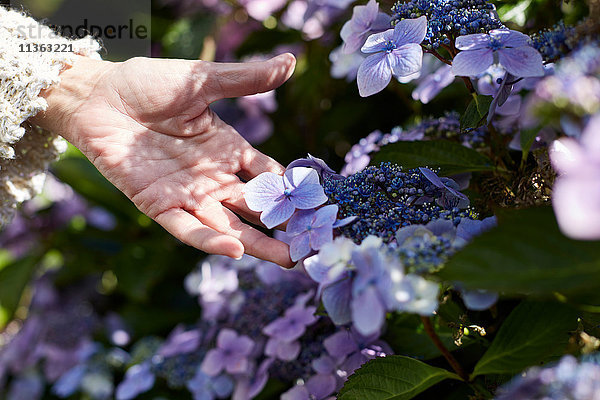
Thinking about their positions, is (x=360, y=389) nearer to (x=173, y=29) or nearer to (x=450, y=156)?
(x=450, y=156)

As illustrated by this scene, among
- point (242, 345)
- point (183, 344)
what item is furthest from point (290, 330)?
point (183, 344)

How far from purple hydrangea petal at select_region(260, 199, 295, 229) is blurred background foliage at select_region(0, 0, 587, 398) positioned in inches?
31.2

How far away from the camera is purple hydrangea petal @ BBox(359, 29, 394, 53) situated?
0.83 metres

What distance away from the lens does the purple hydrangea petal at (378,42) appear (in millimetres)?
834

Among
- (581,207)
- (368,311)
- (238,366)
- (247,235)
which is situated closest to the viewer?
(581,207)

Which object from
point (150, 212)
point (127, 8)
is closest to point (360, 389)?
point (150, 212)

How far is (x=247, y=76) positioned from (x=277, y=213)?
0.33m

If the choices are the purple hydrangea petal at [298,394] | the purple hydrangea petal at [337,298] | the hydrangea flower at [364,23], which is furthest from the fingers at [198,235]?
the hydrangea flower at [364,23]

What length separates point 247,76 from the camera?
1.00 metres

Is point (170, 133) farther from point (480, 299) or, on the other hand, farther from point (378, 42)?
point (480, 299)

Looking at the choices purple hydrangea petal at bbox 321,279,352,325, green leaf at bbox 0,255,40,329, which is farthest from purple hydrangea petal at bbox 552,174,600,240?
green leaf at bbox 0,255,40,329

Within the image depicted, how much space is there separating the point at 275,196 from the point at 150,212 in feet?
1.00

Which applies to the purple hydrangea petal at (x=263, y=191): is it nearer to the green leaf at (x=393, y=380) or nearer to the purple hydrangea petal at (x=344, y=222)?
the purple hydrangea petal at (x=344, y=222)

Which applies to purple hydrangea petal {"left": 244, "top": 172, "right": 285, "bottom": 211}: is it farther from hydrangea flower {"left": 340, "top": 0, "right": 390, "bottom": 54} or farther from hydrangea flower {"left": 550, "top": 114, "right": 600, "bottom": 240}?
hydrangea flower {"left": 550, "top": 114, "right": 600, "bottom": 240}
